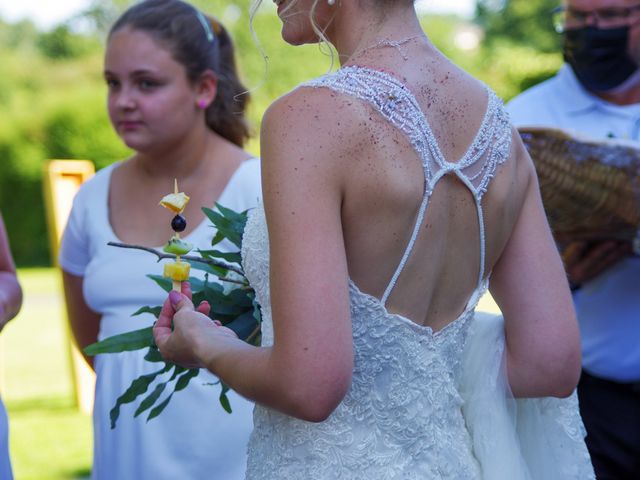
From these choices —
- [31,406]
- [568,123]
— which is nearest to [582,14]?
[568,123]

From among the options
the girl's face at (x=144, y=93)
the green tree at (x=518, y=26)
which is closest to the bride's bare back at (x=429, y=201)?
the girl's face at (x=144, y=93)

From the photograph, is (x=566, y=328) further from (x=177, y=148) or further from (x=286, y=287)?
(x=177, y=148)

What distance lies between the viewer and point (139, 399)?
134 inches

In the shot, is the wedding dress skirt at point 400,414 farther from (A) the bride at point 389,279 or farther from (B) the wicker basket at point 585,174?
(B) the wicker basket at point 585,174

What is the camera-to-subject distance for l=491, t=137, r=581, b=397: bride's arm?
7.12 feet

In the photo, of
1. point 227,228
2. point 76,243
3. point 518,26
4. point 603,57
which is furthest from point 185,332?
point 518,26

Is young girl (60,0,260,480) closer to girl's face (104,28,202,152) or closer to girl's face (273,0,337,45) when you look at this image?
girl's face (104,28,202,152)

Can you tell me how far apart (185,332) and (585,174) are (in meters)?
1.76

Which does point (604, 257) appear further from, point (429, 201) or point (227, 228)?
point (429, 201)

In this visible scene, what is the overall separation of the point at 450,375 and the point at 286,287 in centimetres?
57

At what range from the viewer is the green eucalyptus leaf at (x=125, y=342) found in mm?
2469

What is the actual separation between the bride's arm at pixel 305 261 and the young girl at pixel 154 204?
1552 millimetres

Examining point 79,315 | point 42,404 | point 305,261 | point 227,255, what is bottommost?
point 42,404

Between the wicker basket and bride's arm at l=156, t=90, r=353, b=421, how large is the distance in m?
1.64
